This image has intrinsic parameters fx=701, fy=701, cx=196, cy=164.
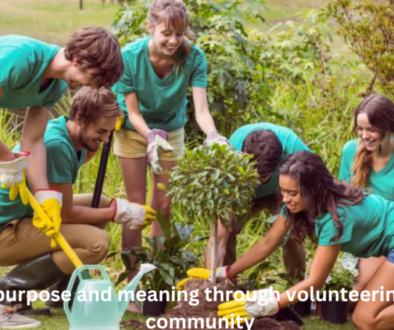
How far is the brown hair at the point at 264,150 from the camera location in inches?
156

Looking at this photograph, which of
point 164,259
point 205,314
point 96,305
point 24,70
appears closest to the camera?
point 96,305

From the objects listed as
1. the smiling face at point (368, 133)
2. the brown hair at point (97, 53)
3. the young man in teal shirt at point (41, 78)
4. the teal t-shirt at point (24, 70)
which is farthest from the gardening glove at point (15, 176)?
the smiling face at point (368, 133)

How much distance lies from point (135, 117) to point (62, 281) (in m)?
1.11

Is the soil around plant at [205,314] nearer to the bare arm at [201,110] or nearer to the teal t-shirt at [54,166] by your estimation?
the teal t-shirt at [54,166]

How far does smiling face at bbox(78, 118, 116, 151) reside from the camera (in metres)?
3.96

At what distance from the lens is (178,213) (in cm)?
591

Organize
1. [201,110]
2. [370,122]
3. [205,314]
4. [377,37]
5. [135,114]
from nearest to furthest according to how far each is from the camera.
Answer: [205,314]
[370,122]
[135,114]
[201,110]
[377,37]

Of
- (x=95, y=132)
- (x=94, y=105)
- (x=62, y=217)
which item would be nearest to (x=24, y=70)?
(x=94, y=105)

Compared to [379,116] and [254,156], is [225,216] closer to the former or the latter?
[254,156]

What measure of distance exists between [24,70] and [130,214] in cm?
114

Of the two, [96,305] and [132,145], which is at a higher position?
[132,145]

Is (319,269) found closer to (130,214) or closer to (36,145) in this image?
(130,214)

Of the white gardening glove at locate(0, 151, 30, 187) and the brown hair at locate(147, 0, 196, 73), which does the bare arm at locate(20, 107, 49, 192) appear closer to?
the white gardening glove at locate(0, 151, 30, 187)

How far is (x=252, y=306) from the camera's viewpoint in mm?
3557
